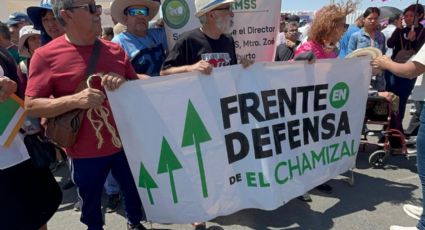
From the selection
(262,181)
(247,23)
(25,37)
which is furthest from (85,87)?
(25,37)

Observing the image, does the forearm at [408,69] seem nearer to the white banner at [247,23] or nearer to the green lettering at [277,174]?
the green lettering at [277,174]

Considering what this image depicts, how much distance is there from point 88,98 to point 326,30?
2533mm

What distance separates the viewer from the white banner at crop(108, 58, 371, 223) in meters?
2.64

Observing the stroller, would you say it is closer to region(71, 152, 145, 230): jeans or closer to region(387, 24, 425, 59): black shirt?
region(387, 24, 425, 59): black shirt

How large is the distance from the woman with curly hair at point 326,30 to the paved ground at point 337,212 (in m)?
1.53

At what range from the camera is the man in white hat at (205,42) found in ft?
9.66

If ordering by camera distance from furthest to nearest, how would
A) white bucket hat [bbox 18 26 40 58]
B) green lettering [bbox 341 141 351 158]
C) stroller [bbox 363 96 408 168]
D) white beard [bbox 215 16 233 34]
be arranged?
stroller [bbox 363 96 408 168]
white bucket hat [bbox 18 26 40 58]
green lettering [bbox 341 141 351 158]
white beard [bbox 215 16 233 34]

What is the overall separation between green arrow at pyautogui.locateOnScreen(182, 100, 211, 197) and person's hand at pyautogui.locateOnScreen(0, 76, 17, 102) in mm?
1179

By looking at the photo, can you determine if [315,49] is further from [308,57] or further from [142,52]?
[142,52]

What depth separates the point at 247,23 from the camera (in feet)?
13.2

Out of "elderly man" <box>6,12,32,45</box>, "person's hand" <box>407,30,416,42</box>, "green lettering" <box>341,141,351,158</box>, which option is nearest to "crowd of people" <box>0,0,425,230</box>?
"green lettering" <box>341,141,351,158</box>

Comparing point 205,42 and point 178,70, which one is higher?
point 205,42

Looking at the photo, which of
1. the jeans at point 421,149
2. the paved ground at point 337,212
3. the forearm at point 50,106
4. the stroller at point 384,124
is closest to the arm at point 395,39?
the stroller at point 384,124

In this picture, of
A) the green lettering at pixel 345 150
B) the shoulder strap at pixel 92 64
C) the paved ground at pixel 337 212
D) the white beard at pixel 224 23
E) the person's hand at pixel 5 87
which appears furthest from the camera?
the green lettering at pixel 345 150
